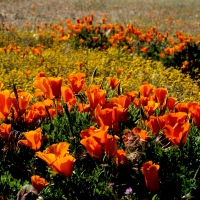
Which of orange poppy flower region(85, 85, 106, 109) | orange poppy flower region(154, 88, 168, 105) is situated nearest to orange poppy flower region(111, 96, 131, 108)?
orange poppy flower region(85, 85, 106, 109)

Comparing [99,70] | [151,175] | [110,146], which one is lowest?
[99,70]

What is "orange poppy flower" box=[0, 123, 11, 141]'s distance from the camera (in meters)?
2.07

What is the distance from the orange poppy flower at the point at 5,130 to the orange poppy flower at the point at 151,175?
83 cm

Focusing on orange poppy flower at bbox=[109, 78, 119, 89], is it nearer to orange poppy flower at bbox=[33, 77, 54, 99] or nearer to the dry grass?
orange poppy flower at bbox=[33, 77, 54, 99]

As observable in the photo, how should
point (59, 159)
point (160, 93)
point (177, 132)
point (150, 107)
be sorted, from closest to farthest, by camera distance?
point (59, 159)
point (177, 132)
point (150, 107)
point (160, 93)

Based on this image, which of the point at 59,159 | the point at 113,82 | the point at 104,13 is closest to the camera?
the point at 59,159

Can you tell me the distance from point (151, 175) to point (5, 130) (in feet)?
2.90

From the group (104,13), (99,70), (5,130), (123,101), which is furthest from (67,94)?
(104,13)

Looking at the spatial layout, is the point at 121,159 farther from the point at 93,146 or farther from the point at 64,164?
the point at 64,164

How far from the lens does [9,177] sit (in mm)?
1903

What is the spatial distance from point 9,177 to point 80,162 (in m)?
0.39

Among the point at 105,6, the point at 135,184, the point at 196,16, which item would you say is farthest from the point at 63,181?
the point at 105,6

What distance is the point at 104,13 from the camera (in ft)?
48.2

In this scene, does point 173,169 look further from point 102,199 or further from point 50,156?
point 50,156
